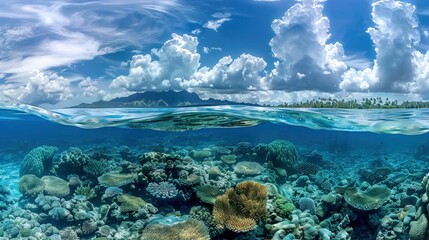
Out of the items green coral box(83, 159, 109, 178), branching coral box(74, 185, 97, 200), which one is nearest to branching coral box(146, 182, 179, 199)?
branching coral box(74, 185, 97, 200)

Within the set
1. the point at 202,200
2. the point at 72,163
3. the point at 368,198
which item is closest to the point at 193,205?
the point at 202,200

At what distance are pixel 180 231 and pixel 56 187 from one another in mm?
6377

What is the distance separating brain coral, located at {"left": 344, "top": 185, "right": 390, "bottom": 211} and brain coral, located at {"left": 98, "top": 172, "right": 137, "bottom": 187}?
731cm

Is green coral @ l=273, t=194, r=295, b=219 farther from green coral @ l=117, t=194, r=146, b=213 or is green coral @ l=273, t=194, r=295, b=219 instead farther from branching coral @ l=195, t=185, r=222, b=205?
green coral @ l=117, t=194, r=146, b=213

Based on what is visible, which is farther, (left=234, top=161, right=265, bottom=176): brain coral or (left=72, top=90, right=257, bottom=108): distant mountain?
(left=72, top=90, right=257, bottom=108): distant mountain

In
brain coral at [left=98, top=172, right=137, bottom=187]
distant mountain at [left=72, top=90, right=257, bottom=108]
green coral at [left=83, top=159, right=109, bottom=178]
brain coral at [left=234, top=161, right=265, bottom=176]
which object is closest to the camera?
brain coral at [left=98, top=172, right=137, bottom=187]

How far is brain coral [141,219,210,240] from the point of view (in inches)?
332

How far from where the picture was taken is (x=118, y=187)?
37.8ft

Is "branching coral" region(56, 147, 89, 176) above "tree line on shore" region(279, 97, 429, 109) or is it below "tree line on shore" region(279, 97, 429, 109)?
below

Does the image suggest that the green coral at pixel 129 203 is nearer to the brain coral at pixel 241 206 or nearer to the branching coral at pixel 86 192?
the branching coral at pixel 86 192

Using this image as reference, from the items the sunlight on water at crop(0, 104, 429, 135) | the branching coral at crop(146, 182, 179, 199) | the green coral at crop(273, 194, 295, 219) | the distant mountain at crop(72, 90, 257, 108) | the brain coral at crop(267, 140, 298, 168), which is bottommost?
the green coral at crop(273, 194, 295, 219)

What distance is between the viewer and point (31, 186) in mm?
12555

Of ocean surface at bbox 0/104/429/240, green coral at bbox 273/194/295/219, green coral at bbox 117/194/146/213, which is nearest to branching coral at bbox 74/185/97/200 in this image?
ocean surface at bbox 0/104/429/240

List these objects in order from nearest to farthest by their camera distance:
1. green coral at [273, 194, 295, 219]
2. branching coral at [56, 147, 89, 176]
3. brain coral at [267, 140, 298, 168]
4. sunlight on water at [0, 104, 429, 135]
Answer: green coral at [273, 194, 295, 219]
branching coral at [56, 147, 89, 176]
brain coral at [267, 140, 298, 168]
sunlight on water at [0, 104, 429, 135]
